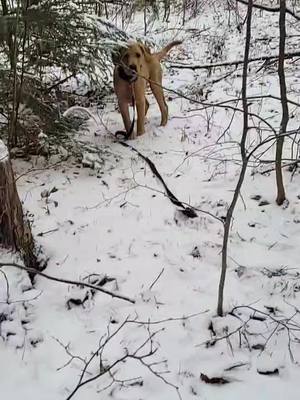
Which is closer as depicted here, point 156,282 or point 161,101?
point 156,282

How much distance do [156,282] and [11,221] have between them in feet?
3.48

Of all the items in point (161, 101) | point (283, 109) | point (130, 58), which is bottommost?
point (161, 101)

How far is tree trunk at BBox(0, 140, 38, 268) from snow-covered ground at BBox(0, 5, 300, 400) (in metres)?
0.11

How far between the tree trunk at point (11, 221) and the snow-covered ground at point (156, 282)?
109mm

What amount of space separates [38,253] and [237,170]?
78.7 inches

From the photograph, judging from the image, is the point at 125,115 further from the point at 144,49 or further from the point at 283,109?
the point at 283,109

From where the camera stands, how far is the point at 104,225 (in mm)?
3852

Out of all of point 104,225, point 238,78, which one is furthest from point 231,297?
point 238,78

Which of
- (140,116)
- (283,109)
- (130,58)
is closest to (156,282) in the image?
(283,109)

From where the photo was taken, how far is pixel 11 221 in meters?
3.40

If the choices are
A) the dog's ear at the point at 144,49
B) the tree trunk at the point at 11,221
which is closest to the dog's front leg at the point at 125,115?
the dog's ear at the point at 144,49

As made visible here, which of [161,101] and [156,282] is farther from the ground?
[161,101]

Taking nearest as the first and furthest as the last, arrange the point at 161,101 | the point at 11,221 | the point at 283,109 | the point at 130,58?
the point at 11,221, the point at 283,109, the point at 130,58, the point at 161,101

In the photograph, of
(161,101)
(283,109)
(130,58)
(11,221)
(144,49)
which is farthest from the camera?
(161,101)
